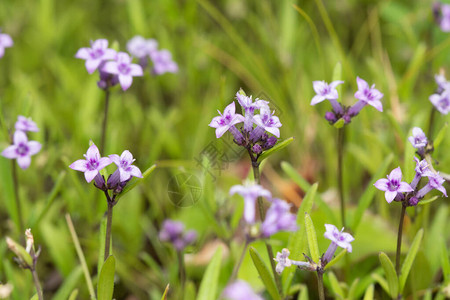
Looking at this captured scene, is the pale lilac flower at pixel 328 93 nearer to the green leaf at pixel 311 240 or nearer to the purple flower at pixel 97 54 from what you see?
the green leaf at pixel 311 240

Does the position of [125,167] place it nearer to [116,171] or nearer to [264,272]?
[116,171]

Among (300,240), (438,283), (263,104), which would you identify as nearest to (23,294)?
(300,240)

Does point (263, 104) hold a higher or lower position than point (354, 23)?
lower

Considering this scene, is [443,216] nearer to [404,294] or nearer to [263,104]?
[404,294]

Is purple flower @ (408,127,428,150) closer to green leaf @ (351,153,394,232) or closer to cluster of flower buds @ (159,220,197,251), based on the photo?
Result: green leaf @ (351,153,394,232)

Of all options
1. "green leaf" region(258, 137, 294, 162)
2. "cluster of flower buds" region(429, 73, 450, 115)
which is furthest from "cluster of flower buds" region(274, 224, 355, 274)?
"cluster of flower buds" region(429, 73, 450, 115)

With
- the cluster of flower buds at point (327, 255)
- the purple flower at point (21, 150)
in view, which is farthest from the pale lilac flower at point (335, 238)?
the purple flower at point (21, 150)

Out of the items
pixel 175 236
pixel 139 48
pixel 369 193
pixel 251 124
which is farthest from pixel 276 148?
pixel 139 48
